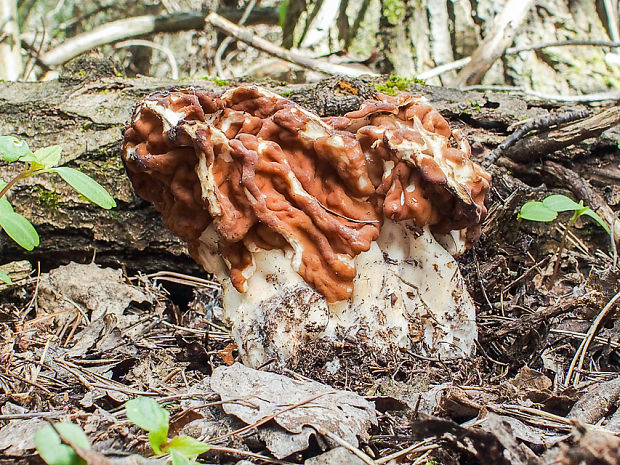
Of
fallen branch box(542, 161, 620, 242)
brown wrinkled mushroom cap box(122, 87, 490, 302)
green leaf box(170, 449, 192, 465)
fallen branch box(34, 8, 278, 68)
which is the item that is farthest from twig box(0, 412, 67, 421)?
fallen branch box(34, 8, 278, 68)

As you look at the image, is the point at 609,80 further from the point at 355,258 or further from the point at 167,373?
the point at 167,373

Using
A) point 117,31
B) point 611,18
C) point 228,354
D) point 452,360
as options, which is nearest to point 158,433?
point 228,354

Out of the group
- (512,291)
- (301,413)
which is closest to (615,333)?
(512,291)

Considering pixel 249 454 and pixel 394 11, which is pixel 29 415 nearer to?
pixel 249 454

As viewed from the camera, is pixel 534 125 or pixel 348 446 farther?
Result: pixel 534 125

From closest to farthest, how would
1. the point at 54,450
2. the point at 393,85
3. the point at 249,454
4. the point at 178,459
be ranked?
1. the point at 54,450
2. the point at 178,459
3. the point at 249,454
4. the point at 393,85

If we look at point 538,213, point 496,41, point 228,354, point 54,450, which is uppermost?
point 496,41

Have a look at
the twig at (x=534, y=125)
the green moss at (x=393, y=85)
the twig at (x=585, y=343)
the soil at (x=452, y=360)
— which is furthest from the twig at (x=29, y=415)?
the green moss at (x=393, y=85)
